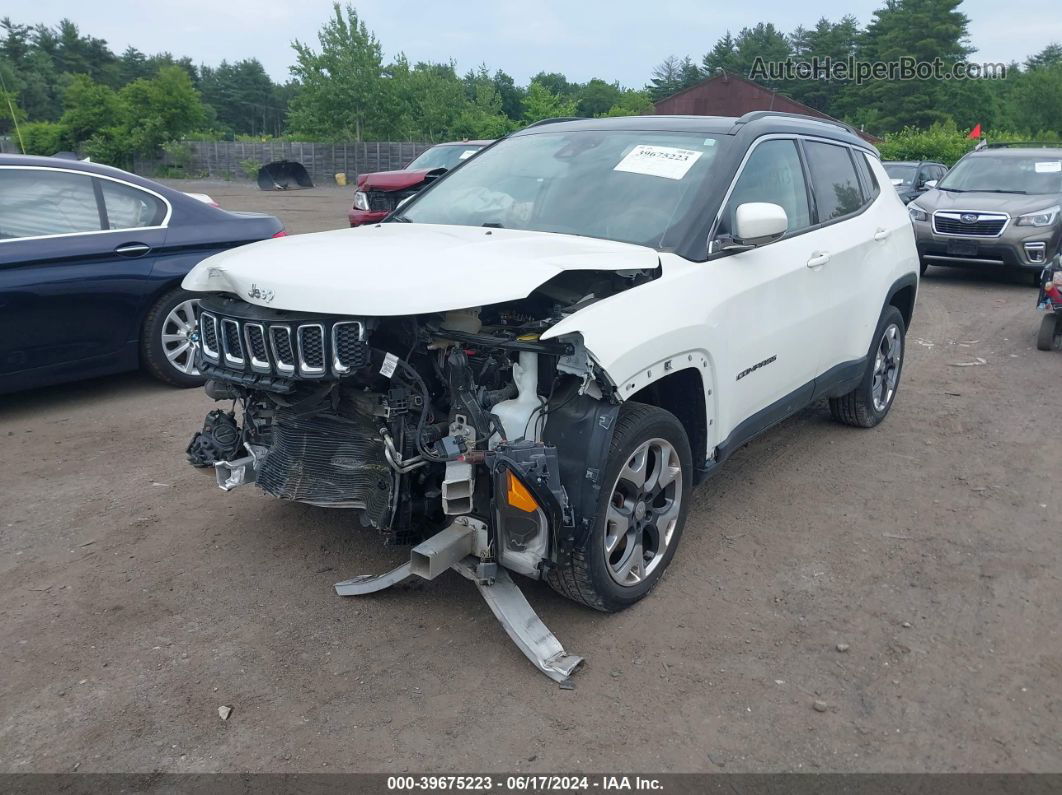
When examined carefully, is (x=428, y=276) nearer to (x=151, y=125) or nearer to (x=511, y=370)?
(x=511, y=370)

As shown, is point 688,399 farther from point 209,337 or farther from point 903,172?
point 903,172

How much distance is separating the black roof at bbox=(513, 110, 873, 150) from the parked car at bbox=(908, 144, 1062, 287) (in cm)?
736

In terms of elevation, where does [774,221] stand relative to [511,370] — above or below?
above

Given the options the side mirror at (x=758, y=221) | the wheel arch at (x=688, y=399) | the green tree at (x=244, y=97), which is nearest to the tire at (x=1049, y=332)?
the side mirror at (x=758, y=221)

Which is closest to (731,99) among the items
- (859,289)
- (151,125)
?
(151,125)

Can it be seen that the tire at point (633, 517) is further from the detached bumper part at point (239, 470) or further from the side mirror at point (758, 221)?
the detached bumper part at point (239, 470)

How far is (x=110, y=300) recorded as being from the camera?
587cm

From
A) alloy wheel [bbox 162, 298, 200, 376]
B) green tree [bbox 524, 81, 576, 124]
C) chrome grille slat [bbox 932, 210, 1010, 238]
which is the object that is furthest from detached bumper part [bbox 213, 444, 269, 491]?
green tree [bbox 524, 81, 576, 124]

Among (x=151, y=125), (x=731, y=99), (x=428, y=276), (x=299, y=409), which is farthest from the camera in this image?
(x=731, y=99)

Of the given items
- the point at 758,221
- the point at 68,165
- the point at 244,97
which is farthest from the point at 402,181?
the point at 244,97

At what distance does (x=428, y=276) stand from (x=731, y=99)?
5339 cm

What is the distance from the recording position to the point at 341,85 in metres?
44.2

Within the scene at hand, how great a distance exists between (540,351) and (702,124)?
1.91m

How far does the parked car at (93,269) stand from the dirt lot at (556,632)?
2.68ft
